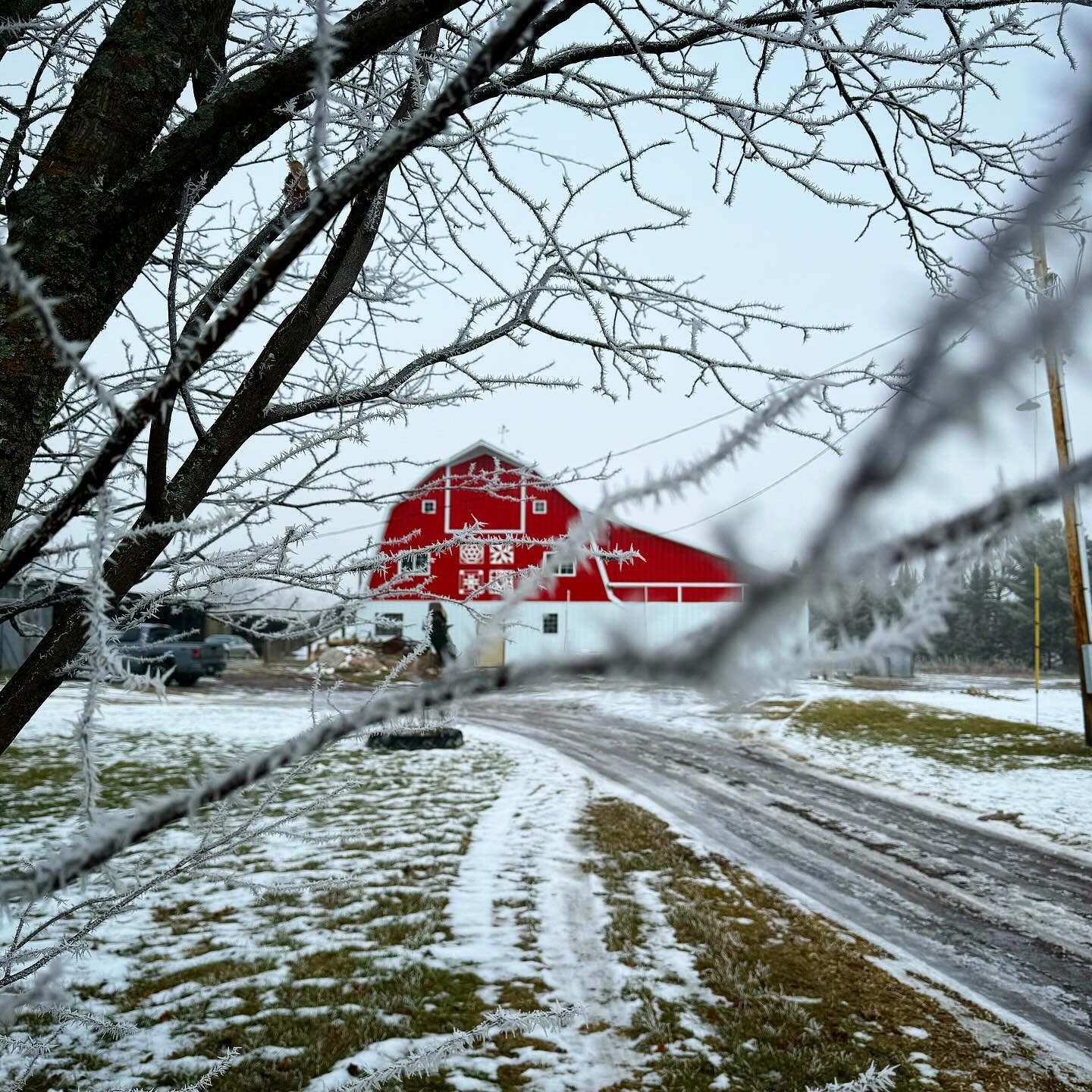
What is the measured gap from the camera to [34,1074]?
10.8 ft

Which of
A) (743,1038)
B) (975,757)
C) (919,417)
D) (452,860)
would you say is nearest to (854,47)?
(919,417)

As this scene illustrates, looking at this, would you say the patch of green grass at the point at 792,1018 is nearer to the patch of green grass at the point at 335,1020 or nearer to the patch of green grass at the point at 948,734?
the patch of green grass at the point at 335,1020

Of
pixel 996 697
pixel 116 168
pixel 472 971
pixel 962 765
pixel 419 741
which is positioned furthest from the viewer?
pixel 996 697

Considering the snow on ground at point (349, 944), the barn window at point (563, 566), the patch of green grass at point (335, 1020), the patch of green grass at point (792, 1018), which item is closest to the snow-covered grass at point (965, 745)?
the patch of green grass at point (792, 1018)

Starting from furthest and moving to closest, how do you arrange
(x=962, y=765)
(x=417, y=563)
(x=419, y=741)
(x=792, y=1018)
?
(x=419, y=741) → (x=962, y=765) → (x=792, y=1018) → (x=417, y=563)

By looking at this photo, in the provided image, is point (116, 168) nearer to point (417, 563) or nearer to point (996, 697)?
point (417, 563)

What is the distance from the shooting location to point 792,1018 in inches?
149

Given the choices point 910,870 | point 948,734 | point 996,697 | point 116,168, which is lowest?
point 910,870

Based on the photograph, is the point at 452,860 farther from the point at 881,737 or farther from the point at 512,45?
the point at 881,737

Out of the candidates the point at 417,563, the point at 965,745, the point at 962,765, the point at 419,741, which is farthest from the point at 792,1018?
the point at 965,745

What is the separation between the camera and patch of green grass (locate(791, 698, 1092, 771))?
10461 millimetres

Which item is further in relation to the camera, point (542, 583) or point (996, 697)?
point (996, 697)

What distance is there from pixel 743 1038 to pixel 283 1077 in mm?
1979

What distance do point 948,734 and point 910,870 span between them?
22.9 feet
